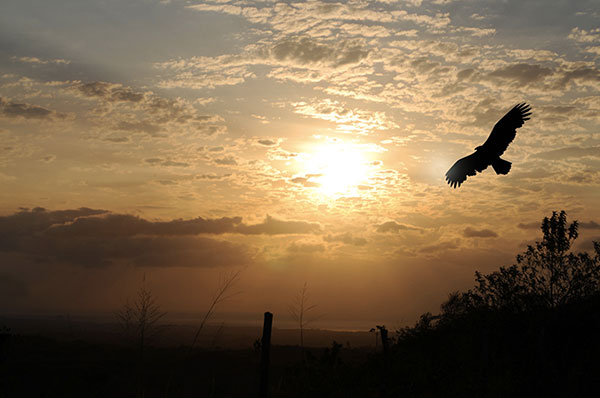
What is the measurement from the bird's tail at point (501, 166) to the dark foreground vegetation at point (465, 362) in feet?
13.3

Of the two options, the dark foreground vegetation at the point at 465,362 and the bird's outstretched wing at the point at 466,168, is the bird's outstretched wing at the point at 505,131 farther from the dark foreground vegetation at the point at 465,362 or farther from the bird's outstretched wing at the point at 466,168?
the dark foreground vegetation at the point at 465,362

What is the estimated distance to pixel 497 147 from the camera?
13648 mm

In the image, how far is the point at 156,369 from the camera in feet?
89.5

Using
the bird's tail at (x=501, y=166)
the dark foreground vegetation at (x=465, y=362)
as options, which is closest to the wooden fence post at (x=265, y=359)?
the dark foreground vegetation at (x=465, y=362)

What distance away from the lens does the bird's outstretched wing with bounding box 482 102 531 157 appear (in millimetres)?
13539

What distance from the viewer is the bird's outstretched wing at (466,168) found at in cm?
1378

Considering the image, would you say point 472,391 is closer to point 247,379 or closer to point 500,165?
point 500,165

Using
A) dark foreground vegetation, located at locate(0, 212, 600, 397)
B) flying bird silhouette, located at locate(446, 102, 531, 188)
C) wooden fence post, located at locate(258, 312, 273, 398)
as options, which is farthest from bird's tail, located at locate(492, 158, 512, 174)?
wooden fence post, located at locate(258, 312, 273, 398)

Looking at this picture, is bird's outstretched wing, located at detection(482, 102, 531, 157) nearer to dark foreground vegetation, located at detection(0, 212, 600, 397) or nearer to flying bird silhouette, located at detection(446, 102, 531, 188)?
flying bird silhouette, located at detection(446, 102, 531, 188)

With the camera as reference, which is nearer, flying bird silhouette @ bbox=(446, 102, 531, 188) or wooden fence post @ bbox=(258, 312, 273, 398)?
wooden fence post @ bbox=(258, 312, 273, 398)

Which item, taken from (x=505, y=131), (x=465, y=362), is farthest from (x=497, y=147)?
(x=465, y=362)

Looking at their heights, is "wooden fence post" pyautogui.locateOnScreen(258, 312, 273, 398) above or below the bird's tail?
below

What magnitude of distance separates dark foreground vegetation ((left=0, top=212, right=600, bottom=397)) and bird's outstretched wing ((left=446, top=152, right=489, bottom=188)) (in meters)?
3.92

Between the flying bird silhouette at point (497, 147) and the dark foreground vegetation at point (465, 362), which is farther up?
the flying bird silhouette at point (497, 147)
